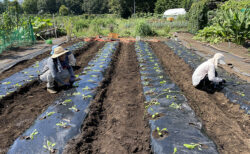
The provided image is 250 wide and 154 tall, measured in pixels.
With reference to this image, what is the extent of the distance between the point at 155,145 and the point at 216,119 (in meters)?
1.58

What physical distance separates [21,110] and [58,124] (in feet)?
4.49

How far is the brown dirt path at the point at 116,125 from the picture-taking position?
2.49 meters

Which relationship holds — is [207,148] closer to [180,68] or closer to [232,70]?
[180,68]

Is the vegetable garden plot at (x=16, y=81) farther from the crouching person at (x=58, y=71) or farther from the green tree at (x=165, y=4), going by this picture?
the green tree at (x=165, y=4)

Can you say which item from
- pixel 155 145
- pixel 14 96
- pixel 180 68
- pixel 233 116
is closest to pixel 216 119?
pixel 233 116

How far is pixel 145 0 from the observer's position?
142 ft

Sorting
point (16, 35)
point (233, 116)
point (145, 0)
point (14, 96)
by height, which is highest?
point (145, 0)

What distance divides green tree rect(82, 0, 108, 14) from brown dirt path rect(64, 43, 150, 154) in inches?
2330

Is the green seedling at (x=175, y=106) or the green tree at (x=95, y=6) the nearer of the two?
the green seedling at (x=175, y=106)

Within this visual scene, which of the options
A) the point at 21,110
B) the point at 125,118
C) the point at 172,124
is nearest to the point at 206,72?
the point at 172,124

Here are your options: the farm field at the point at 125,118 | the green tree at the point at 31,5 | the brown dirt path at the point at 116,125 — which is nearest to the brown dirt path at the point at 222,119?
the farm field at the point at 125,118

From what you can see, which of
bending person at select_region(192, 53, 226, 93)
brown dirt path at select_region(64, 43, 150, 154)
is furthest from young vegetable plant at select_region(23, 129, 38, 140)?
bending person at select_region(192, 53, 226, 93)

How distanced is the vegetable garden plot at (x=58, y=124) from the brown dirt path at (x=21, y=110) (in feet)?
1.01

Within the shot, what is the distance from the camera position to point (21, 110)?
359cm
